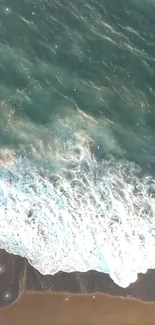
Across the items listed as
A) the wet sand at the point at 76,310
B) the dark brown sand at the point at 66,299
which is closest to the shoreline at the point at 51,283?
the dark brown sand at the point at 66,299

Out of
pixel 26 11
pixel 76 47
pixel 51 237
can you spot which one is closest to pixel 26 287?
pixel 51 237

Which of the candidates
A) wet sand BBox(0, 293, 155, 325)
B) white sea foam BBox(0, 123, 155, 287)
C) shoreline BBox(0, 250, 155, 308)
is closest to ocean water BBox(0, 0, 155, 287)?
white sea foam BBox(0, 123, 155, 287)

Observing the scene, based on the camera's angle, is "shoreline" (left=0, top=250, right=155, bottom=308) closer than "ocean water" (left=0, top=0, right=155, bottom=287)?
Yes

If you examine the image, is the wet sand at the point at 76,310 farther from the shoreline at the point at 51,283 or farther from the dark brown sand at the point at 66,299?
the shoreline at the point at 51,283

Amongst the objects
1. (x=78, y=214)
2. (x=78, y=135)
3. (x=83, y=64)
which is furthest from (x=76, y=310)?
(x=83, y=64)

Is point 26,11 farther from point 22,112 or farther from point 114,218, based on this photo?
point 114,218

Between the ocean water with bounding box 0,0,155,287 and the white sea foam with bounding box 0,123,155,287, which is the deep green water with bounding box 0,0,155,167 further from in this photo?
the white sea foam with bounding box 0,123,155,287

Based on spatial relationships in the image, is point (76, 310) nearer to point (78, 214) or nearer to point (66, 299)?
point (66, 299)
